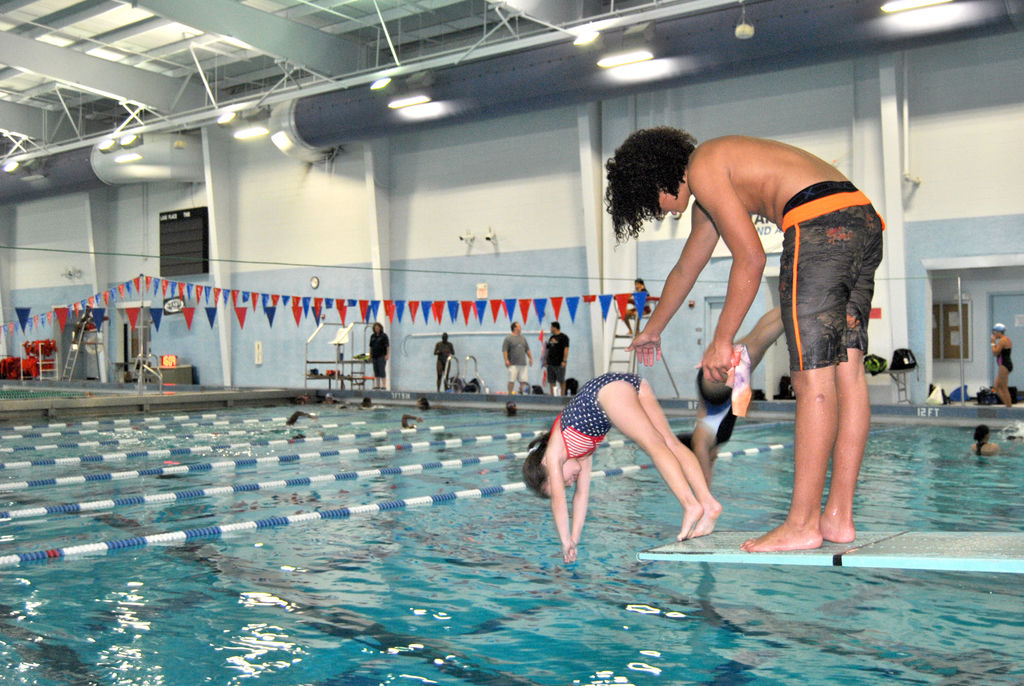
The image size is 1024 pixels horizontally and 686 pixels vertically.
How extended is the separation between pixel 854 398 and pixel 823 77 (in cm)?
1261

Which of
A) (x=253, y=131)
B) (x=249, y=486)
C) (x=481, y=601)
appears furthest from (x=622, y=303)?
(x=481, y=601)

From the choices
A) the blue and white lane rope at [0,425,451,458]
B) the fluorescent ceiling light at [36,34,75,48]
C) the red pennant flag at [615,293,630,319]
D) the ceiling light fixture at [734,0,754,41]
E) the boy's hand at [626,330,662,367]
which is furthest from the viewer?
the fluorescent ceiling light at [36,34,75,48]

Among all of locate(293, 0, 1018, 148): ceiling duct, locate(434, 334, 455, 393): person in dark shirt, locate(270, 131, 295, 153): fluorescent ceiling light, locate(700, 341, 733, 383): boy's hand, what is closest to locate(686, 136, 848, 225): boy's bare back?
locate(700, 341, 733, 383): boy's hand

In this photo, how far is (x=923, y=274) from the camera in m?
13.6

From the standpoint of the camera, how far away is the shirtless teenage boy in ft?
9.04

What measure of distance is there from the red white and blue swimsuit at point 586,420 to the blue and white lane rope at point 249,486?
354cm

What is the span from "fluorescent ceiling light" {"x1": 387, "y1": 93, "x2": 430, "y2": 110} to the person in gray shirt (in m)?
3.98

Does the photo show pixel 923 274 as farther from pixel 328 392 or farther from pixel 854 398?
pixel 854 398

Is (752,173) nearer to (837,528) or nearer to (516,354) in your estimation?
(837,528)

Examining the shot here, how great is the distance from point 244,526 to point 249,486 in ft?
5.26

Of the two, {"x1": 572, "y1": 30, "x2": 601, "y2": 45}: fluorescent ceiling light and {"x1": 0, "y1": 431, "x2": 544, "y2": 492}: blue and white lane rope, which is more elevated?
{"x1": 572, "y1": 30, "x2": 601, "y2": 45}: fluorescent ceiling light

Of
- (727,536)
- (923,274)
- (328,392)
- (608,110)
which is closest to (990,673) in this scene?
(727,536)

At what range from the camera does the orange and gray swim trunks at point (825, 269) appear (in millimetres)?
2748

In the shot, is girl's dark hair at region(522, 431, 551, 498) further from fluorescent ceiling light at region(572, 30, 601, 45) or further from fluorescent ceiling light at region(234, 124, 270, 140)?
fluorescent ceiling light at region(234, 124, 270, 140)
